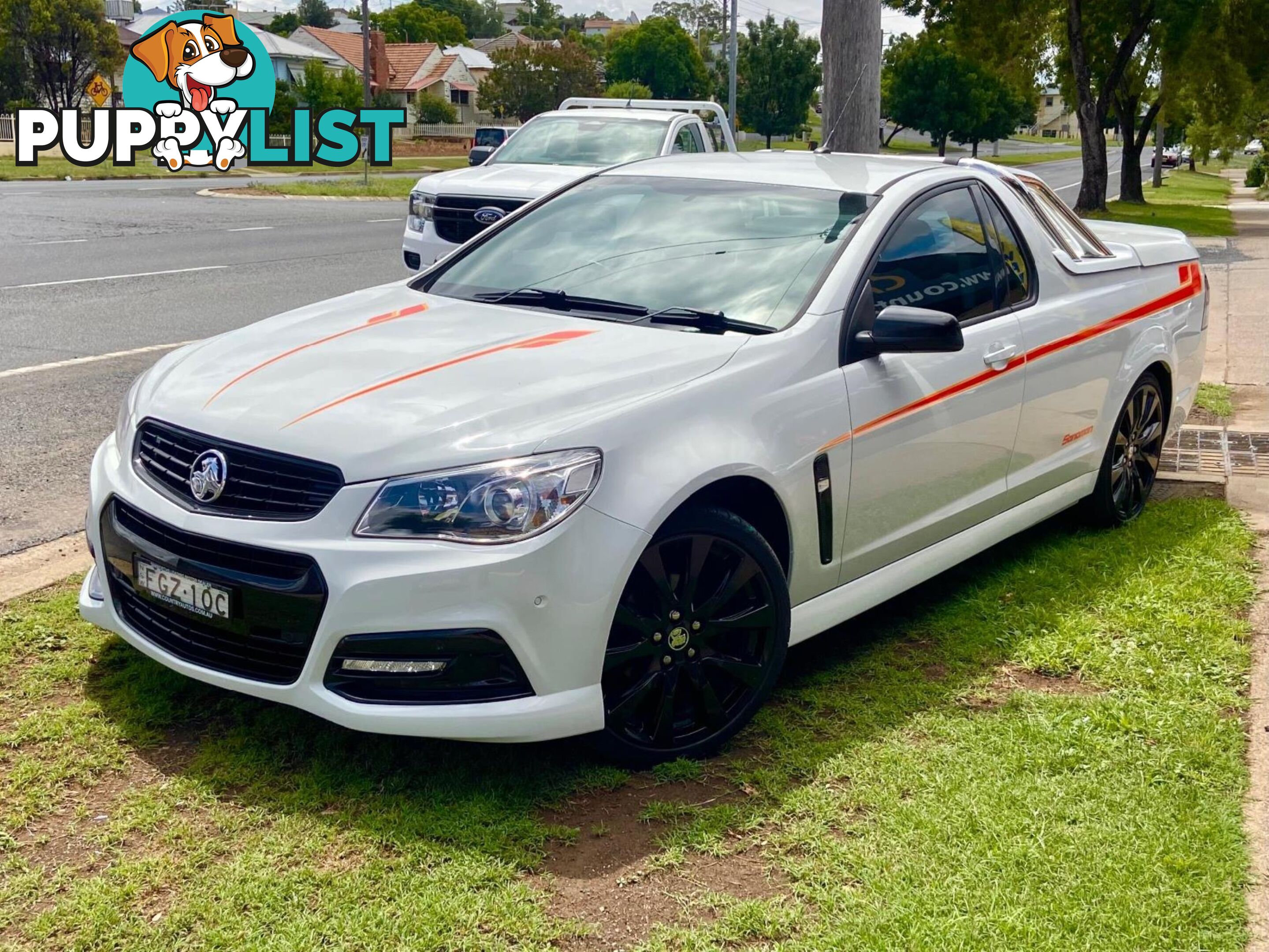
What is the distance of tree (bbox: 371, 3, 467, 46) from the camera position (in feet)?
426

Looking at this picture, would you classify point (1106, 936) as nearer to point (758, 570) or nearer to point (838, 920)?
point (838, 920)

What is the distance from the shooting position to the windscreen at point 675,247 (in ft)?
14.7

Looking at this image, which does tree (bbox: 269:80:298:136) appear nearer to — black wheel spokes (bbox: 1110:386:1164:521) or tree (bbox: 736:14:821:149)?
tree (bbox: 736:14:821:149)

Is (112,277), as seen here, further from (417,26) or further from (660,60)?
(417,26)

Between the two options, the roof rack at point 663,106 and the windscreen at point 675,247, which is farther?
the roof rack at point 663,106

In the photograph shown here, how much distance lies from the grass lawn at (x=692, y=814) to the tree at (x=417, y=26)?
130 meters

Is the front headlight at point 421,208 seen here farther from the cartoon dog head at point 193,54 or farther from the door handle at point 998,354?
the cartoon dog head at point 193,54

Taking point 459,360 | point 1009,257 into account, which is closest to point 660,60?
point 1009,257

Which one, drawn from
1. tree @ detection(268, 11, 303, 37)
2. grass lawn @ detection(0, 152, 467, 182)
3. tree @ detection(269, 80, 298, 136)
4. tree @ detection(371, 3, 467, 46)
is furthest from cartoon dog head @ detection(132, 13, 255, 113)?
tree @ detection(371, 3, 467, 46)

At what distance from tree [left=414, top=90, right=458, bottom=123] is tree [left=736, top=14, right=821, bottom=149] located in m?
18.2

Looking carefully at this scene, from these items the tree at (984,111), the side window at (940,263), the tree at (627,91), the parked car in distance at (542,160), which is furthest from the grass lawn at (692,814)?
the tree at (984,111)

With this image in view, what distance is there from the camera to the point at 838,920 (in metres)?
3.15

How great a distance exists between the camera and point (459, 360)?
4.02 meters

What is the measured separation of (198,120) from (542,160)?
42.0 meters
